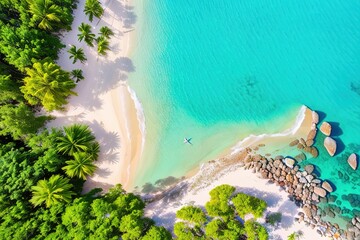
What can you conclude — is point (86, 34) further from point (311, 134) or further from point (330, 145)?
point (330, 145)

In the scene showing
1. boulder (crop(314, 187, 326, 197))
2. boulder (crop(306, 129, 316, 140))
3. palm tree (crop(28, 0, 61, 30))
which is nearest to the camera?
palm tree (crop(28, 0, 61, 30))

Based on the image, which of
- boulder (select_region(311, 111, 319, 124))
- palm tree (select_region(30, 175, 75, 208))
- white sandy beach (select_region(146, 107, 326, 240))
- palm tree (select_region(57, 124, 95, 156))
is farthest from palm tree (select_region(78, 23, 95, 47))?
boulder (select_region(311, 111, 319, 124))

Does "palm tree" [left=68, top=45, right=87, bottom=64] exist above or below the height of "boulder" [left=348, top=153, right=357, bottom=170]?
above

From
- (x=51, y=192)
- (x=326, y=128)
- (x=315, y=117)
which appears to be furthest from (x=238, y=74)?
(x=51, y=192)

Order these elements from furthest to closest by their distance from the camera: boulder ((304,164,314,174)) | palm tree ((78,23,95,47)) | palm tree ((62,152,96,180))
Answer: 1. palm tree ((78,23,95,47))
2. boulder ((304,164,314,174))
3. palm tree ((62,152,96,180))

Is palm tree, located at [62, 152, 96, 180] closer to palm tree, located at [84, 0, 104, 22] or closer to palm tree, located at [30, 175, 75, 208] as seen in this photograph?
palm tree, located at [30, 175, 75, 208]

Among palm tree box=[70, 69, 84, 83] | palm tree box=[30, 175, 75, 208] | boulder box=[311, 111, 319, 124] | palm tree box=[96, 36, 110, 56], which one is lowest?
boulder box=[311, 111, 319, 124]
